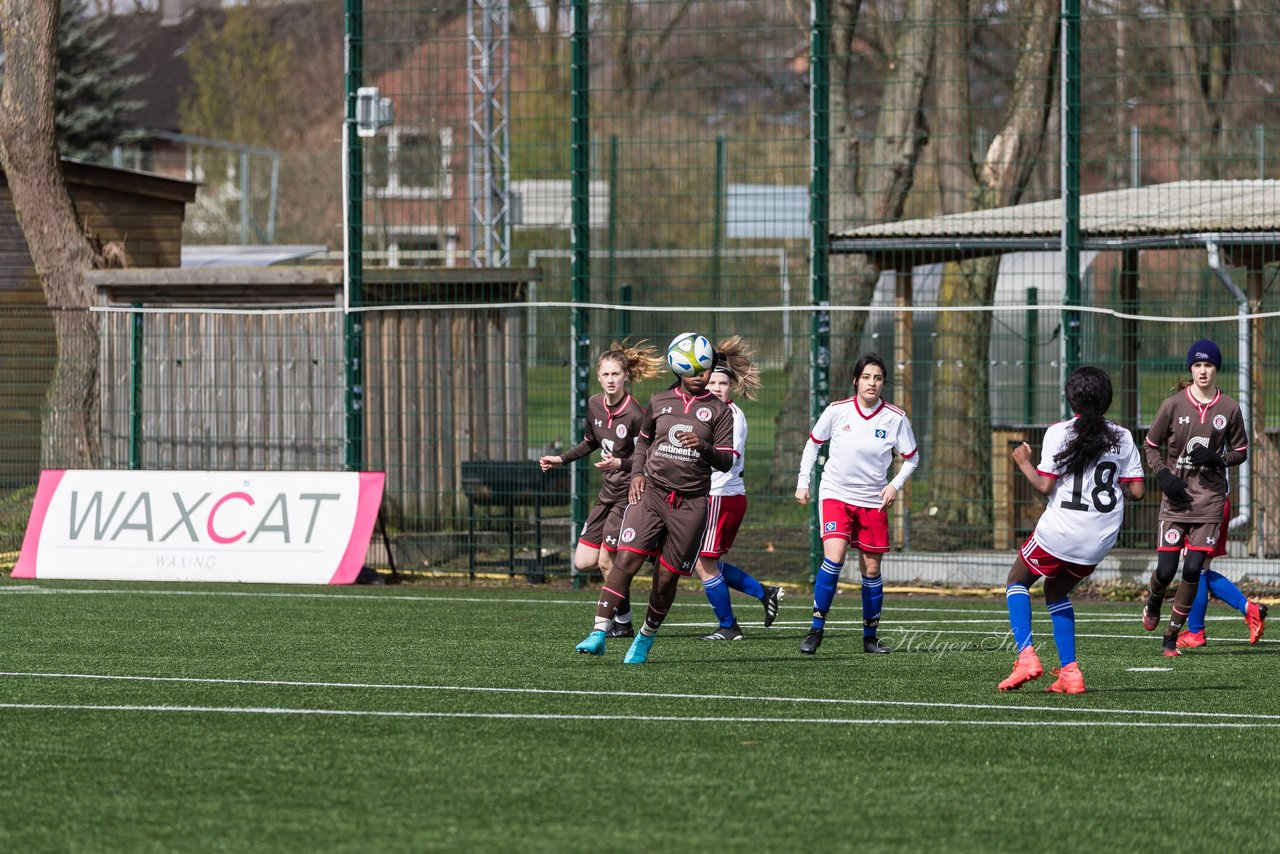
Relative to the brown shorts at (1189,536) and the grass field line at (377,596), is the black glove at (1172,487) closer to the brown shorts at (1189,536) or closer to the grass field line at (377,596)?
the brown shorts at (1189,536)

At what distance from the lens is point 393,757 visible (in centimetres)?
739

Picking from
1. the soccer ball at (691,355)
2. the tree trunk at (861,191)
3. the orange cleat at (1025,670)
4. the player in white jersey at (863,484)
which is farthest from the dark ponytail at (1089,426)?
the tree trunk at (861,191)

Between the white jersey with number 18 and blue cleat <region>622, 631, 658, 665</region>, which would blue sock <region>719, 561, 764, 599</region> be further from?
the white jersey with number 18

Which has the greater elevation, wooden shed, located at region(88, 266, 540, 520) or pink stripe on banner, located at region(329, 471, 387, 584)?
wooden shed, located at region(88, 266, 540, 520)

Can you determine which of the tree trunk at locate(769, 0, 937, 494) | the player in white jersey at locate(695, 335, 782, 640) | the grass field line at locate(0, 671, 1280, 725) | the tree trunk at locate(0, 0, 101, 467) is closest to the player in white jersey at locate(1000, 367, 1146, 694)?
the grass field line at locate(0, 671, 1280, 725)

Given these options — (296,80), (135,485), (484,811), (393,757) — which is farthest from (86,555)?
(296,80)

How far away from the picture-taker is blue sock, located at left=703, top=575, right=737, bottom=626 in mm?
11766

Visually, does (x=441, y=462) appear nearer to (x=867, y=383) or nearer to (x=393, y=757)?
(x=867, y=383)

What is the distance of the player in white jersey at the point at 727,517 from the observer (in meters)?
11.8

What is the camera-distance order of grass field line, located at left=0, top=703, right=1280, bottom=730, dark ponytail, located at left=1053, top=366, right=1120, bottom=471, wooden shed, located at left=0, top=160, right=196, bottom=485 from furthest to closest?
wooden shed, located at left=0, top=160, right=196, bottom=485
dark ponytail, located at left=1053, top=366, right=1120, bottom=471
grass field line, located at left=0, top=703, right=1280, bottom=730

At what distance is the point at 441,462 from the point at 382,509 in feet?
3.31

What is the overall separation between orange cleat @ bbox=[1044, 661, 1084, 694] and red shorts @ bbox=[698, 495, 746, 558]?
2.97 meters

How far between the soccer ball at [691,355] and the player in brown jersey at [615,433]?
1.59 m

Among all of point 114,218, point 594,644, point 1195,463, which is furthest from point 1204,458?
point 114,218
